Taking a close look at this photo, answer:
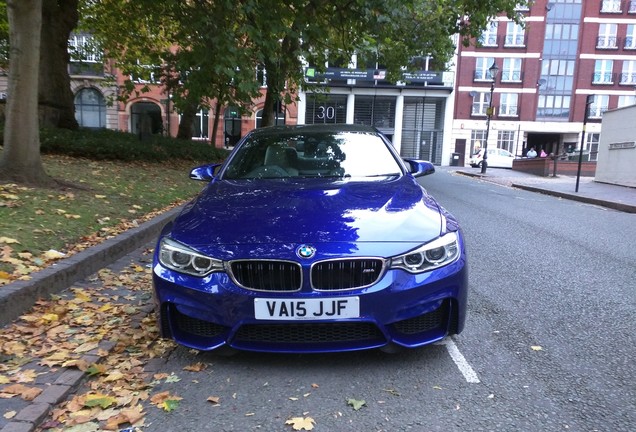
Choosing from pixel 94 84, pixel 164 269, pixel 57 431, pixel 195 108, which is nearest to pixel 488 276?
pixel 164 269

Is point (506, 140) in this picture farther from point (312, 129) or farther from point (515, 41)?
point (312, 129)

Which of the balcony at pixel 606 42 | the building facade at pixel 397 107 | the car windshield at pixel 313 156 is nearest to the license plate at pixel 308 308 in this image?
the car windshield at pixel 313 156

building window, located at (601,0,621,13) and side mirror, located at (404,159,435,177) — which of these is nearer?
side mirror, located at (404,159,435,177)

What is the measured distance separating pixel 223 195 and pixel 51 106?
12.4 meters

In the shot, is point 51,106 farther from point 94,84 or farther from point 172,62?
point 94,84

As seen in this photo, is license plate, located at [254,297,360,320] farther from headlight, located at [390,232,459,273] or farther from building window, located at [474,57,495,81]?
building window, located at [474,57,495,81]

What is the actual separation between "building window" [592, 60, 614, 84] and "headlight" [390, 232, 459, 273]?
52.7m

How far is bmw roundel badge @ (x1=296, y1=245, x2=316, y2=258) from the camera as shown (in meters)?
2.70

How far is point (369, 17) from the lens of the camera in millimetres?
10281

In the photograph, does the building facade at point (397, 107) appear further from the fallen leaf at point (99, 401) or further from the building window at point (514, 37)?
the fallen leaf at point (99, 401)

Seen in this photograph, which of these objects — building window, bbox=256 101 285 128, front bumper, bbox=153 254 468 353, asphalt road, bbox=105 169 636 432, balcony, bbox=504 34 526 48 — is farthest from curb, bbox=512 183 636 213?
balcony, bbox=504 34 526 48

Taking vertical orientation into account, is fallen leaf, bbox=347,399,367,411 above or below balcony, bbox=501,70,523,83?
below

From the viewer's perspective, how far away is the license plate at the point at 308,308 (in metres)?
2.68

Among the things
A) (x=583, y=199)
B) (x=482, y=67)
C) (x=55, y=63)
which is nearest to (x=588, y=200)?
(x=583, y=199)
